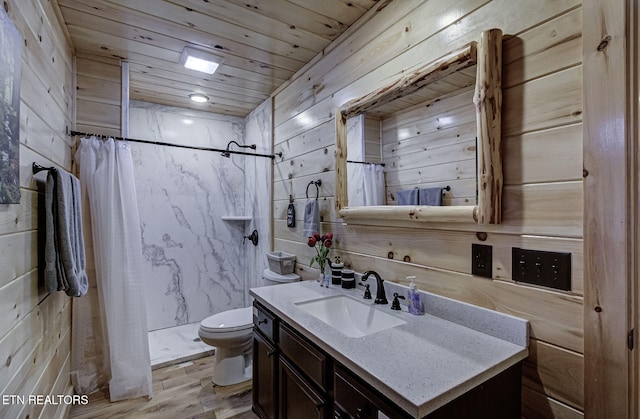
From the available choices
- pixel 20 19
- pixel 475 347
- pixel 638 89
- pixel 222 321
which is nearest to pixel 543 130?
pixel 638 89

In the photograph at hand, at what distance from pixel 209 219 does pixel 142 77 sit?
4.96ft

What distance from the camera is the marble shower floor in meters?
2.60

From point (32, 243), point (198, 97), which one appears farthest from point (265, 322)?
point (198, 97)

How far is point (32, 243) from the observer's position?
1.41 m

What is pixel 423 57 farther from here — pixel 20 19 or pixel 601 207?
pixel 20 19

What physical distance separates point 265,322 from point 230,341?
702 millimetres

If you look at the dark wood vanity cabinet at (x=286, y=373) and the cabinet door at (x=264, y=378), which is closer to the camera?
the dark wood vanity cabinet at (x=286, y=373)

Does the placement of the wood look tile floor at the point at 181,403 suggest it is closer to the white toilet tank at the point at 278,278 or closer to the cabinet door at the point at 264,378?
the cabinet door at the point at 264,378

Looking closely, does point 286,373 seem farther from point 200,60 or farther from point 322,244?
point 200,60

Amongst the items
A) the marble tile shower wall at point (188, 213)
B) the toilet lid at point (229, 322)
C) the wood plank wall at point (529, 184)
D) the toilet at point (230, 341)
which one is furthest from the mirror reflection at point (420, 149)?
the marble tile shower wall at point (188, 213)

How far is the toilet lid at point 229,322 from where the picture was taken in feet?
7.21

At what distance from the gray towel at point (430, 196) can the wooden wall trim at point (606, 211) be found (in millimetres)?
505

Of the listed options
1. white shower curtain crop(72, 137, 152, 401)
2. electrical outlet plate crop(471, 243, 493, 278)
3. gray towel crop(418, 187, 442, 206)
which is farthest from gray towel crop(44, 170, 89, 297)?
electrical outlet plate crop(471, 243, 493, 278)

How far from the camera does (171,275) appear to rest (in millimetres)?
3223
